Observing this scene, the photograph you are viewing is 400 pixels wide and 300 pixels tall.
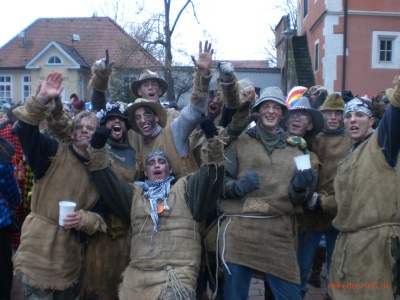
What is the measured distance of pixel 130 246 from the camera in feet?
12.4

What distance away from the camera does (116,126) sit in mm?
3898

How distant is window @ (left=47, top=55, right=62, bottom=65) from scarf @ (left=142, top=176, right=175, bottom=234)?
30.8 meters

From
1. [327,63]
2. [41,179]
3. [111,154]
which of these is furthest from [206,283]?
[327,63]

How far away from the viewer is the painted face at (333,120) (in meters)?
4.47

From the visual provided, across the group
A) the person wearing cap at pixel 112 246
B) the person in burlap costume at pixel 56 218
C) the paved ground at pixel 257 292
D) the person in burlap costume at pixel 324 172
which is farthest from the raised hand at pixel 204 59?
the paved ground at pixel 257 292

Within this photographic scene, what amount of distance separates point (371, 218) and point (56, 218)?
213 cm

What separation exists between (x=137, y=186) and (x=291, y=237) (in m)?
1.17

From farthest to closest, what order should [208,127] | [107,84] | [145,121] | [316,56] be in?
1. [316,56]
2. [107,84]
3. [145,121]
4. [208,127]

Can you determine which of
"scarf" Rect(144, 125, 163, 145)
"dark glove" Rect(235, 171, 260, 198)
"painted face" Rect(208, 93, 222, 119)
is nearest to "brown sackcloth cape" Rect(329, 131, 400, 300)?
"dark glove" Rect(235, 171, 260, 198)

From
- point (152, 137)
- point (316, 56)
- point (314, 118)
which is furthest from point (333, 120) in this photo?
point (316, 56)

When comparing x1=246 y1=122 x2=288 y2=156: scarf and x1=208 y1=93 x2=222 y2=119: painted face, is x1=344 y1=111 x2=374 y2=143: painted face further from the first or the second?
x1=208 y1=93 x2=222 y2=119: painted face

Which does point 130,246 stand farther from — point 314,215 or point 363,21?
point 363,21

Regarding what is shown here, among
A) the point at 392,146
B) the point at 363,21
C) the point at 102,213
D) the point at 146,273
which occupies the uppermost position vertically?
the point at 363,21

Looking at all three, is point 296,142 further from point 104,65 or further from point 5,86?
point 5,86
